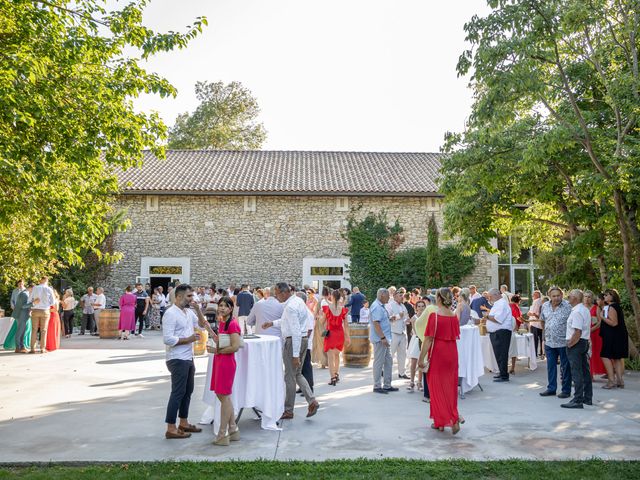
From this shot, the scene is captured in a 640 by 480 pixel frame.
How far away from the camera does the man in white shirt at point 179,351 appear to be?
6.54 meters

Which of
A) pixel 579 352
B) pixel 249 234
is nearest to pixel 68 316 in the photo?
pixel 249 234

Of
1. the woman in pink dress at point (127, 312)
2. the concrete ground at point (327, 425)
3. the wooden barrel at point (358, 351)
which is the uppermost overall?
the woman in pink dress at point (127, 312)

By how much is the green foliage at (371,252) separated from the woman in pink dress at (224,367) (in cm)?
1741

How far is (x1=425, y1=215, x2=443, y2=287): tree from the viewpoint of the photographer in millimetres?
22812

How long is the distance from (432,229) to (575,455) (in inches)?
684

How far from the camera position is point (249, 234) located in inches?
960

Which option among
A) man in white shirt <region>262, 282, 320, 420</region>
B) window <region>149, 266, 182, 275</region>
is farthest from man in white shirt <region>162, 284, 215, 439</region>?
window <region>149, 266, 182, 275</region>

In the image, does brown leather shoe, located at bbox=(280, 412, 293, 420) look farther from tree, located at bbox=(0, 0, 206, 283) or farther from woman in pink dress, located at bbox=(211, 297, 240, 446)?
tree, located at bbox=(0, 0, 206, 283)

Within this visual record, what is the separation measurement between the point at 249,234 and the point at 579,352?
17.3 meters

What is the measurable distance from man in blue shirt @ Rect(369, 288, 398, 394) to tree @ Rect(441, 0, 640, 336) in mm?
3857

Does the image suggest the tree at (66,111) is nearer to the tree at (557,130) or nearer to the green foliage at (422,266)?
the tree at (557,130)

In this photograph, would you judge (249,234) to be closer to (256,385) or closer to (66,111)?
(66,111)

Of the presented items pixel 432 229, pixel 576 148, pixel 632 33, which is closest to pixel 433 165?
pixel 432 229

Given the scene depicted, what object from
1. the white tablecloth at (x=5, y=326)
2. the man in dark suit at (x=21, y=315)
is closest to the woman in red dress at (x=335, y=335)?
the man in dark suit at (x=21, y=315)
